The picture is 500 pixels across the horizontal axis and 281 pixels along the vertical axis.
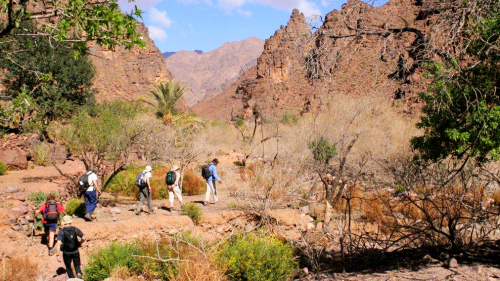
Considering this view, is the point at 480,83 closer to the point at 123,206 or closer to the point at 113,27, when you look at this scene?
the point at 113,27

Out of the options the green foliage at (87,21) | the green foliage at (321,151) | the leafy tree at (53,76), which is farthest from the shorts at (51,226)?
the green foliage at (321,151)

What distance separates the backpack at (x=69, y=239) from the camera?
28.9 feet

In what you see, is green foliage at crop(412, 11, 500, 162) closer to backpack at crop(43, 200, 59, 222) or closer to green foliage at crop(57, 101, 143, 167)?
backpack at crop(43, 200, 59, 222)

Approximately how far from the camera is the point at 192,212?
43.9 ft

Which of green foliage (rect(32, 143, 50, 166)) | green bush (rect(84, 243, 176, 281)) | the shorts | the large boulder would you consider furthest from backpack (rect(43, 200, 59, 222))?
green foliage (rect(32, 143, 50, 166))

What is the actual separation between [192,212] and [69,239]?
5.05 metres

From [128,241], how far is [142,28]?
4306cm

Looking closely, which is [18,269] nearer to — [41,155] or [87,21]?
[87,21]

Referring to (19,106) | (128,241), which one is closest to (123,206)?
(128,241)

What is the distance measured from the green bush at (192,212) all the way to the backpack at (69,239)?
16.1 ft

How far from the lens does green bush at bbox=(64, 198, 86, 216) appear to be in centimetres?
1265

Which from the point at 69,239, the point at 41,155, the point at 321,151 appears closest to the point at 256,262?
the point at 69,239

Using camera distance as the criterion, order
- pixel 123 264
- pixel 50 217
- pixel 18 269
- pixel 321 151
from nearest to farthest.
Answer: pixel 18 269 < pixel 123 264 < pixel 50 217 < pixel 321 151

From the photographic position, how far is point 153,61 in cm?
4822
